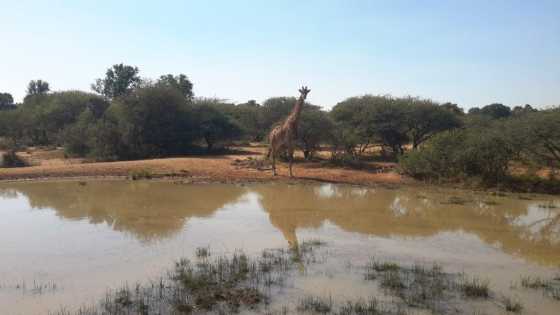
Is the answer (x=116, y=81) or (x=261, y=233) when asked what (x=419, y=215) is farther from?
(x=116, y=81)

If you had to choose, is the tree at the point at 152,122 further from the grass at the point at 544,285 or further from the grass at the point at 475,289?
the grass at the point at 544,285

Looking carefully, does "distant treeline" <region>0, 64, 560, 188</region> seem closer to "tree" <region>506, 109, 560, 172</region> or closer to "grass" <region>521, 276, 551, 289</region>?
"tree" <region>506, 109, 560, 172</region>

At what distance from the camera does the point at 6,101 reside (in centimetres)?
6819

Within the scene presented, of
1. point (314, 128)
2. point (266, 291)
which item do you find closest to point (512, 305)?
point (266, 291)

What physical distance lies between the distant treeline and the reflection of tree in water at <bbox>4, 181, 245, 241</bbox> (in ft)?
25.2

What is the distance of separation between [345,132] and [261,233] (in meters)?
14.1

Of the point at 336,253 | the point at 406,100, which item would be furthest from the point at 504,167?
the point at 336,253

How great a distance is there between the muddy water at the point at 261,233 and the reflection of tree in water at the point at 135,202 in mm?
50

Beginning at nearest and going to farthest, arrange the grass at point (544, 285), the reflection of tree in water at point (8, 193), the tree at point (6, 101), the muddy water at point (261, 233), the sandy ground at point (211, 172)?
the grass at point (544, 285), the muddy water at point (261, 233), the reflection of tree in water at point (8, 193), the sandy ground at point (211, 172), the tree at point (6, 101)

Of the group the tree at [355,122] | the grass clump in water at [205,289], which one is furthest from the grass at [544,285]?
the tree at [355,122]

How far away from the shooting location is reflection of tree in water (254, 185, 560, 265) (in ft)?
35.4

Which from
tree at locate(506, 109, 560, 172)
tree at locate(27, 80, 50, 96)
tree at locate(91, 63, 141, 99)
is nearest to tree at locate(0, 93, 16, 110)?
tree at locate(27, 80, 50, 96)

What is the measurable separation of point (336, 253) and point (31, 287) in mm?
5260

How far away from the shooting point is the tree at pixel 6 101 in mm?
64838
